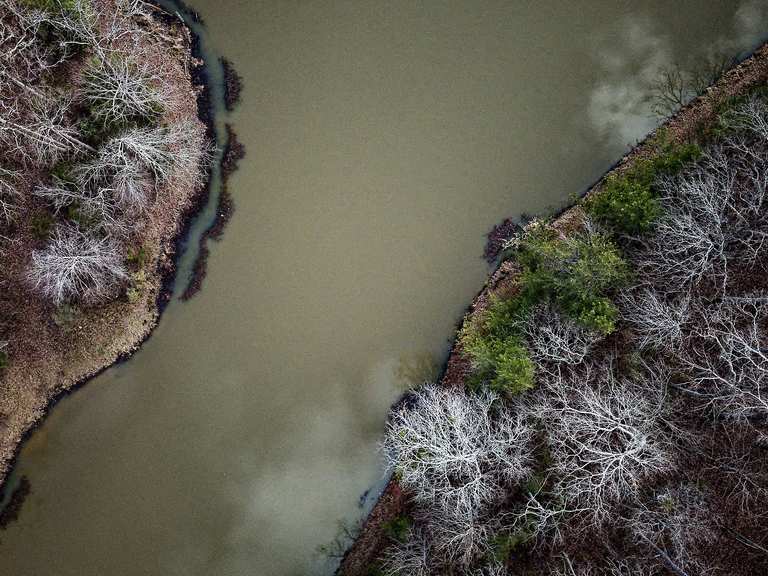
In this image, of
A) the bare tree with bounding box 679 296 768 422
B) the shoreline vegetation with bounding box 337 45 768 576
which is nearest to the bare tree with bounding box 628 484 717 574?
the shoreline vegetation with bounding box 337 45 768 576

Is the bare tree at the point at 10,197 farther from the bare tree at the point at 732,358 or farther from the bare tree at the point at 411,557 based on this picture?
the bare tree at the point at 732,358

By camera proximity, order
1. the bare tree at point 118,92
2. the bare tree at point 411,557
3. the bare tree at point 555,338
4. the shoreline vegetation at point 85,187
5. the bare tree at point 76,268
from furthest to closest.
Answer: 1. the shoreline vegetation at point 85,187
2. the bare tree at point 118,92
3. the bare tree at point 76,268
4. the bare tree at point 411,557
5. the bare tree at point 555,338

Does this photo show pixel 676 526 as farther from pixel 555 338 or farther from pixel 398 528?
pixel 398 528

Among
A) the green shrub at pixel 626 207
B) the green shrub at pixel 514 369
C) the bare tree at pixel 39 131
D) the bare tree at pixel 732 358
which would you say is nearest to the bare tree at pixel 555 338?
the green shrub at pixel 514 369

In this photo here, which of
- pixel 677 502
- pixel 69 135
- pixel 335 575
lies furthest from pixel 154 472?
pixel 677 502

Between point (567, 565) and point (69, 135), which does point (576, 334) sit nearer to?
point (567, 565)
